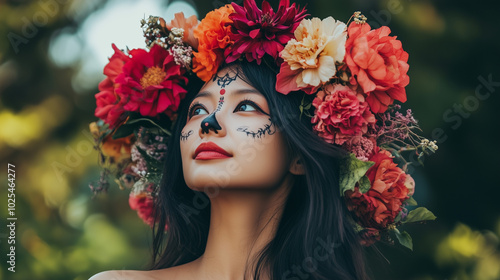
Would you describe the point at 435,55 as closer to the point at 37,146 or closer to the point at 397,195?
the point at 397,195

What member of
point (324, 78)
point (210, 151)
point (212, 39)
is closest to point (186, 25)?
point (212, 39)

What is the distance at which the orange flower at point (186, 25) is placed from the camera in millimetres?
3605

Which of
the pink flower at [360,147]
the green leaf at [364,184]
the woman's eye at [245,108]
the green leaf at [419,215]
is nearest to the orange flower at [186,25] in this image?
the woman's eye at [245,108]

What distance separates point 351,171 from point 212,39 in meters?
0.98

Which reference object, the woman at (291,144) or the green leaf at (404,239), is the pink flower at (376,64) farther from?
the green leaf at (404,239)

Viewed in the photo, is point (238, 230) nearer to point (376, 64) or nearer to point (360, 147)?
point (360, 147)

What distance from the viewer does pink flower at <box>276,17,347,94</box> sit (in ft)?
10.6

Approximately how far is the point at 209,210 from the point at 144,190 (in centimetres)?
48

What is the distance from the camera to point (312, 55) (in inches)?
127

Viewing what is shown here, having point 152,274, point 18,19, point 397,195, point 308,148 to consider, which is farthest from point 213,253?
point 18,19

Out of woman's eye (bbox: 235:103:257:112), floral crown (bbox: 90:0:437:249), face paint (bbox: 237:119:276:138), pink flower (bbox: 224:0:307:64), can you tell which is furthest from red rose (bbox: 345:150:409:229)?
pink flower (bbox: 224:0:307:64)

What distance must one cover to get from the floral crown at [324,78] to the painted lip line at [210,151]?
16.5 inches

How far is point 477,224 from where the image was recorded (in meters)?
4.59

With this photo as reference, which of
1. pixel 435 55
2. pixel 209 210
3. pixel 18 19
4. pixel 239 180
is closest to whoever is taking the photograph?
pixel 239 180
